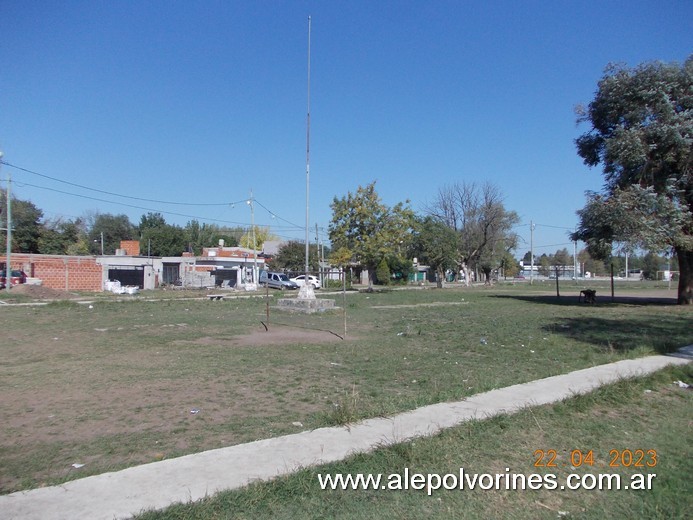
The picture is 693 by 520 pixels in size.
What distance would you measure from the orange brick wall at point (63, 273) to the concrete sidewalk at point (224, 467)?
48.4 meters

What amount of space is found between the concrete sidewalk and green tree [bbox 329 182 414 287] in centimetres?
3625

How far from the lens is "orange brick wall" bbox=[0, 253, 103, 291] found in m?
48.5

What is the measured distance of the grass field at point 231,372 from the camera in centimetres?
594

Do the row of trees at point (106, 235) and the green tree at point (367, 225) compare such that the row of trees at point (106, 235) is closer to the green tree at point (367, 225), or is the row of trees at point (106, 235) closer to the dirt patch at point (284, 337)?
the green tree at point (367, 225)

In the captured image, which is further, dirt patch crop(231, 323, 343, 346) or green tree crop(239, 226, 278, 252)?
green tree crop(239, 226, 278, 252)

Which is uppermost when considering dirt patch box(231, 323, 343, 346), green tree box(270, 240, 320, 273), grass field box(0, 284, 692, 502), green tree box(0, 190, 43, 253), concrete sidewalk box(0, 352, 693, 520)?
green tree box(0, 190, 43, 253)

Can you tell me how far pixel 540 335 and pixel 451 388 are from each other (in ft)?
27.7

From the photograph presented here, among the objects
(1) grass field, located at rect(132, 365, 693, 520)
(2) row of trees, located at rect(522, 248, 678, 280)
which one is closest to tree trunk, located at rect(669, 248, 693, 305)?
(1) grass field, located at rect(132, 365, 693, 520)

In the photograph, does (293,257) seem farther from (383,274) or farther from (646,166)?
(646,166)

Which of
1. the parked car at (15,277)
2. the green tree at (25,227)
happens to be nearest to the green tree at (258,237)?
the green tree at (25,227)

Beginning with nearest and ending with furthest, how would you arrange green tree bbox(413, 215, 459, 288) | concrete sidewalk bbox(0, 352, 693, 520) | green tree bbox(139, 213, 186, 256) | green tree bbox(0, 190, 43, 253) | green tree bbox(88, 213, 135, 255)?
1. concrete sidewalk bbox(0, 352, 693, 520)
2. green tree bbox(413, 215, 459, 288)
3. green tree bbox(0, 190, 43, 253)
4. green tree bbox(139, 213, 186, 256)
5. green tree bbox(88, 213, 135, 255)

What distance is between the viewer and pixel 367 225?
4425 cm

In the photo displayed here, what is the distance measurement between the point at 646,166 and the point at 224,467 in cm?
2722

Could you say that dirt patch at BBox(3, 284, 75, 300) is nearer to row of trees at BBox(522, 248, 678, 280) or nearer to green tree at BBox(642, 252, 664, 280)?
row of trees at BBox(522, 248, 678, 280)
